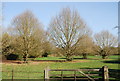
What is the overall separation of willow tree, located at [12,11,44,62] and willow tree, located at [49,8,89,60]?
13.7 ft

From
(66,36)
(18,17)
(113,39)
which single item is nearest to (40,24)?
(18,17)

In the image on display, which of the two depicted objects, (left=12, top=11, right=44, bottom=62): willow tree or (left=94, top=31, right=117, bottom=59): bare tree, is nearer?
(left=12, top=11, right=44, bottom=62): willow tree

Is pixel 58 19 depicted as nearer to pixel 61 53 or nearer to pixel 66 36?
pixel 66 36

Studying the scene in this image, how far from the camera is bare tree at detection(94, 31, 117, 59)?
48.4 m

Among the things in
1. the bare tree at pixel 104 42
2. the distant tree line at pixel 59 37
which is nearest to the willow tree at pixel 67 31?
the distant tree line at pixel 59 37

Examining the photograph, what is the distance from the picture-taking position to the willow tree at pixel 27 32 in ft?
94.8

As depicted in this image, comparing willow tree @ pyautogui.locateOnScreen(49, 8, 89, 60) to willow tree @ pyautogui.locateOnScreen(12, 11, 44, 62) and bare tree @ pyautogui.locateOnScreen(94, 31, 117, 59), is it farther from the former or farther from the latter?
bare tree @ pyautogui.locateOnScreen(94, 31, 117, 59)

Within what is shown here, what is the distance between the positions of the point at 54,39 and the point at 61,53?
3.65 m

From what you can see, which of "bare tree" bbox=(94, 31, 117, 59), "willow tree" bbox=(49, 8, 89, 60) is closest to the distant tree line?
"willow tree" bbox=(49, 8, 89, 60)

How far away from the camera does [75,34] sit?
112ft

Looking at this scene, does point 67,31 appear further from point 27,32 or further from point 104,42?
point 104,42

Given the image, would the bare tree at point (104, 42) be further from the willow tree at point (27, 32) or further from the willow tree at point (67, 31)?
the willow tree at point (27, 32)

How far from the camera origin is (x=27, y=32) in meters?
29.1

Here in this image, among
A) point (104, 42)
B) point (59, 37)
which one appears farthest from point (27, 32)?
point (104, 42)
